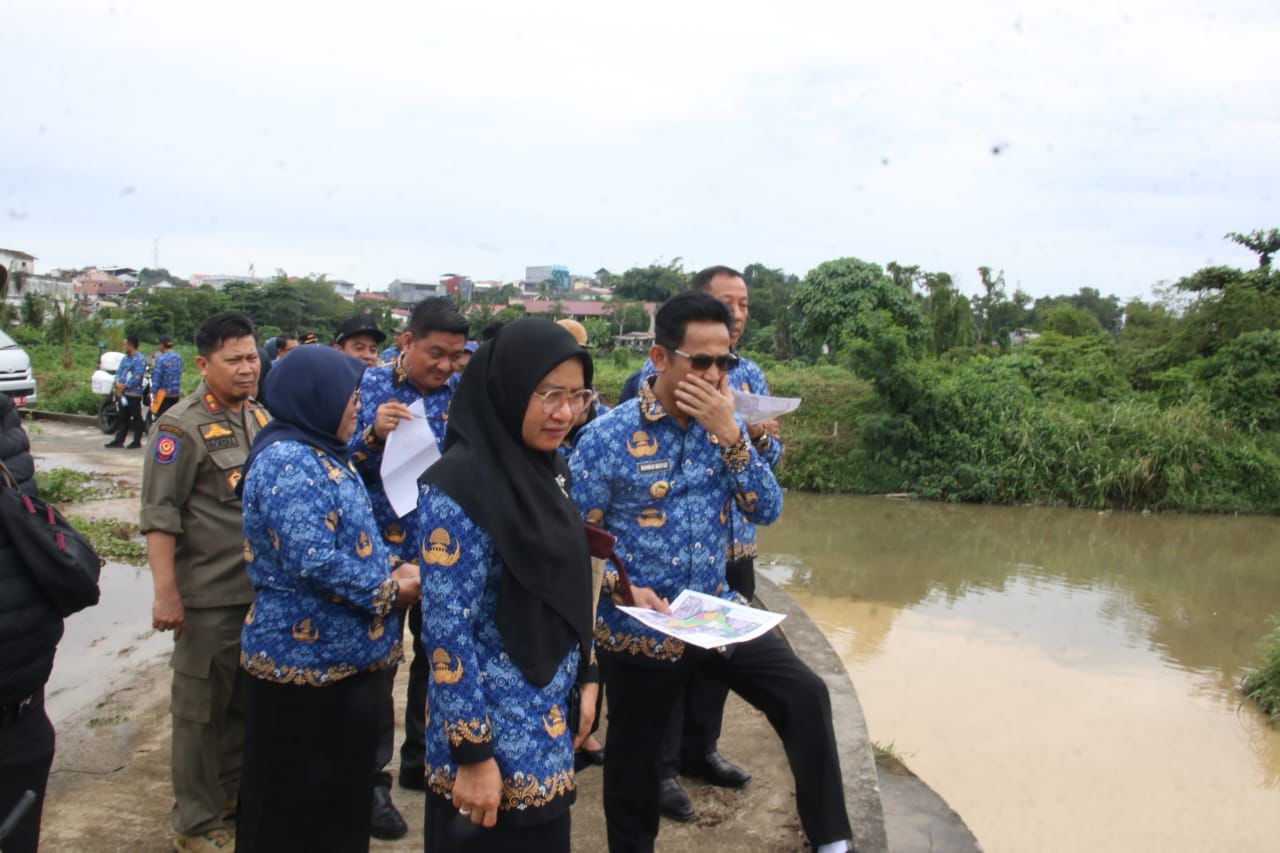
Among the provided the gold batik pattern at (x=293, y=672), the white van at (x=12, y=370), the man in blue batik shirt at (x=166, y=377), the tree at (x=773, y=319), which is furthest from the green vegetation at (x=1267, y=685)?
the tree at (x=773, y=319)

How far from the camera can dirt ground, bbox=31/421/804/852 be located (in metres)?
3.09

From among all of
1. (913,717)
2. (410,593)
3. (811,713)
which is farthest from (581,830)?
(913,717)

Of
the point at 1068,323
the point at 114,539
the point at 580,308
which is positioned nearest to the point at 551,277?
the point at 580,308

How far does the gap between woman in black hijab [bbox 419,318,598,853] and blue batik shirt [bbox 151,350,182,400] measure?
9755 millimetres

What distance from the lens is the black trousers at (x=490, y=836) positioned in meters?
1.85

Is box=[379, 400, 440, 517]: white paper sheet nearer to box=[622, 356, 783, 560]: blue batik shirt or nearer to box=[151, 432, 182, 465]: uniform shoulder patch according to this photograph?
box=[151, 432, 182, 465]: uniform shoulder patch

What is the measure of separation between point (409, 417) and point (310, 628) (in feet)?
3.14

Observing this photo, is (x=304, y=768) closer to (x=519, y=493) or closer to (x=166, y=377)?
(x=519, y=493)

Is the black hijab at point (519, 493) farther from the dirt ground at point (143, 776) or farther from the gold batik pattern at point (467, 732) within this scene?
the dirt ground at point (143, 776)

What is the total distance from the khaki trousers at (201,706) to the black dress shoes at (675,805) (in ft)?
4.64

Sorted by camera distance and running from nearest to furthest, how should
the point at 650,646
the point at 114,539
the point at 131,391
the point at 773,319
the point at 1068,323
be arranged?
the point at 650,646, the point at 114,539, the point at 131,391, the point at 1068,323, the point at 773,319

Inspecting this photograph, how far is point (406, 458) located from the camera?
313 centimetres

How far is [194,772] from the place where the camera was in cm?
291

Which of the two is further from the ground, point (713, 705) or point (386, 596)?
point (386, 596)
